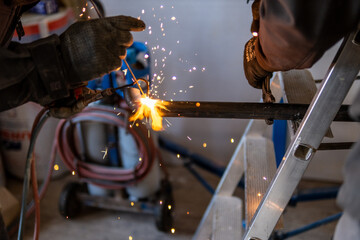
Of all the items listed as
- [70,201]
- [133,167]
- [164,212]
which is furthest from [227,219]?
[70,201]

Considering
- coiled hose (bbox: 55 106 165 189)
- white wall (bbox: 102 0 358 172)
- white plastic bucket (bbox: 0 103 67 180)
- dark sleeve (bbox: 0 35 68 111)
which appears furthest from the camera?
white plastic bucket (bbox: 0 103 67 180)

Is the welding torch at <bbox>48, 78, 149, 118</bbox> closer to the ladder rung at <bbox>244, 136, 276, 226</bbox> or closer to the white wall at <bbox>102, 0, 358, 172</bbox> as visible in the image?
the ladder rung at <bbox>244, 136, 276, 226</bbox>

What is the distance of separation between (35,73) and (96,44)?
0.77 feet

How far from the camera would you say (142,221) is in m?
2.69

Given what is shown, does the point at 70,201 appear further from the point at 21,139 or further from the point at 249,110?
the point at 249,110

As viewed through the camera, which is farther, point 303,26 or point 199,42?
point 199,42

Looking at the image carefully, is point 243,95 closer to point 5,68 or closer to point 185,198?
point 185,198

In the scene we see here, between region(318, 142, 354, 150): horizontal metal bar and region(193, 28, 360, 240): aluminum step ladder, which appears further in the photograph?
region(318, 142, 354, 150): horizontal metal bar

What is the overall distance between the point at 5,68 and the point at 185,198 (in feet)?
6.41

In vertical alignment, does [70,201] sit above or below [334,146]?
below

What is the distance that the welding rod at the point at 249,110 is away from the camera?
3.59ft

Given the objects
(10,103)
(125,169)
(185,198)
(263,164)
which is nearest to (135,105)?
(10,103)

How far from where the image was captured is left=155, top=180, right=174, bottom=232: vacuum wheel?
2.48 meters

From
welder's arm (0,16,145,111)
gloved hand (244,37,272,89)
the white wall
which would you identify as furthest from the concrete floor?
welder's arm (0,16,145,111)
